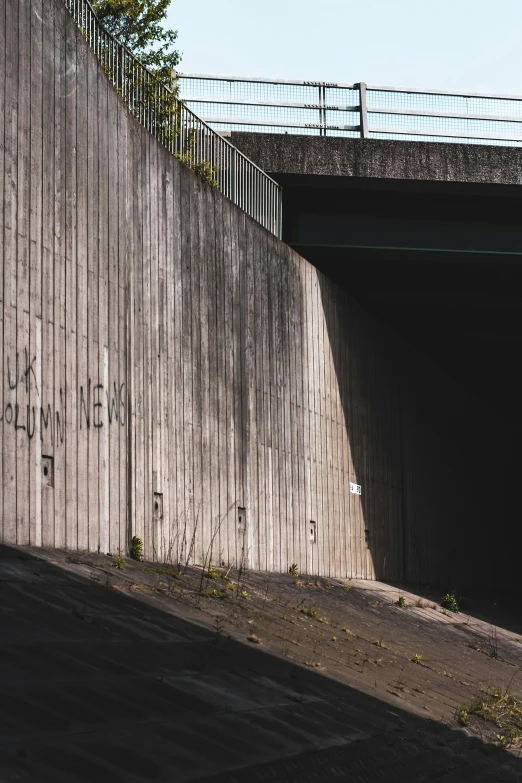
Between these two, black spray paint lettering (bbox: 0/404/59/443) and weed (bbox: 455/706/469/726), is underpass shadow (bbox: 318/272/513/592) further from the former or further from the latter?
weed (bbox: 455/706/469/726)

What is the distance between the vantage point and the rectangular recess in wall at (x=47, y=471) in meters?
10.5

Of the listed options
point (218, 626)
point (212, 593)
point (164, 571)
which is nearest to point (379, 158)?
point (164, 571)

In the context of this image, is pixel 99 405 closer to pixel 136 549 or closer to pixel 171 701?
pixel 136 549

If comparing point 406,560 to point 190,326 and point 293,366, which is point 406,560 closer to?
point 293,366

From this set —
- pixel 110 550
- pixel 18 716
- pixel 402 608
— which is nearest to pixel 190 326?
pixel 110 550

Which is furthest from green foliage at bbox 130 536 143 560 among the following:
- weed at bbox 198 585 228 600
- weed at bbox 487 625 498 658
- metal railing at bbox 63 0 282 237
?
weed at bbox 487 625 498 658

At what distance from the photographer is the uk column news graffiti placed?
9.98 m

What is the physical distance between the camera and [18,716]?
5242 millimetres

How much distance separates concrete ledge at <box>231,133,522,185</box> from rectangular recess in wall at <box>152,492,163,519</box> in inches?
348

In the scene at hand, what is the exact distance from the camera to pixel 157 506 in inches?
515

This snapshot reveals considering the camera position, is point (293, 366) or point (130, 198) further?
point (293, 366)

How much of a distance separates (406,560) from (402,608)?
5.59 metres

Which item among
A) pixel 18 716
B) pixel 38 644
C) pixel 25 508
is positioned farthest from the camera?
pixel 25 508

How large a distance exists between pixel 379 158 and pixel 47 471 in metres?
12.0
